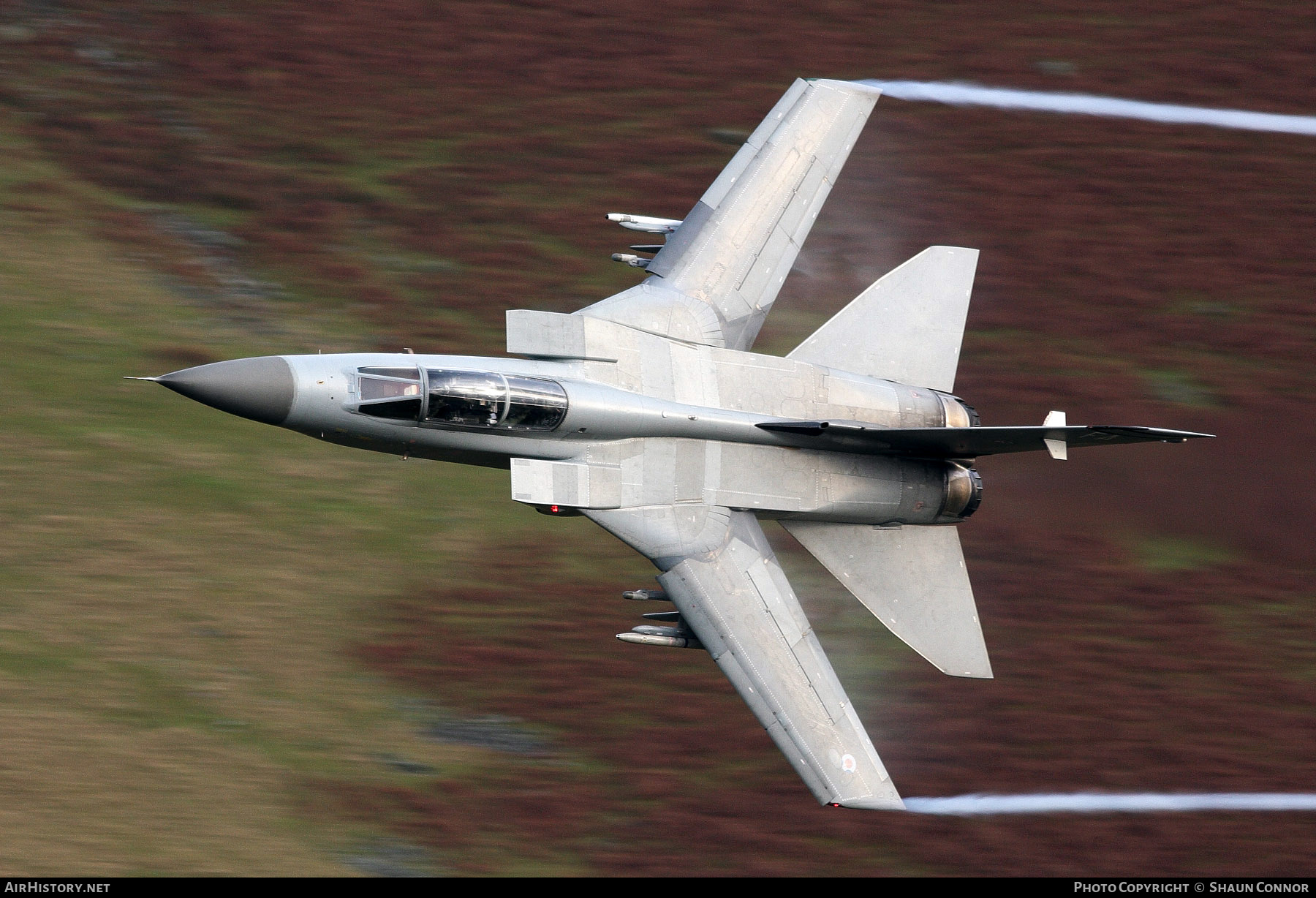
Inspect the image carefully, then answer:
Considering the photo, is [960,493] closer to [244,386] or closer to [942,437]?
[942,437]

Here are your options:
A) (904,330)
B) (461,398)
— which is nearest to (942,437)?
(904,330)

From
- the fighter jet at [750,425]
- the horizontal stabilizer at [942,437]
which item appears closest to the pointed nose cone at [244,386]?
the fighter jet at [750,425]

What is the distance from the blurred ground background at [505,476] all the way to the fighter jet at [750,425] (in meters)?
3.39

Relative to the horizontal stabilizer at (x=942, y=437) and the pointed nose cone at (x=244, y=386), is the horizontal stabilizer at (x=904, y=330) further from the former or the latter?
the pointed nose cone at (x=244, y=386)

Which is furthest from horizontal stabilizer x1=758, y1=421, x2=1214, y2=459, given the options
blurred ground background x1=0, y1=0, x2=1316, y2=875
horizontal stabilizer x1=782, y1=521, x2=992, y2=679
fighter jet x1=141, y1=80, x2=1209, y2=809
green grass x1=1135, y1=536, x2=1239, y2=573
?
green grass x1=1135, y1=536, x2=1239, y2=573

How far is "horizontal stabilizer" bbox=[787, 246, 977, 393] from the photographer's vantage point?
20.4m

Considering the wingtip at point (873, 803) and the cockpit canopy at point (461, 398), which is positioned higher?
the cockpit canopy at point (461, 398)

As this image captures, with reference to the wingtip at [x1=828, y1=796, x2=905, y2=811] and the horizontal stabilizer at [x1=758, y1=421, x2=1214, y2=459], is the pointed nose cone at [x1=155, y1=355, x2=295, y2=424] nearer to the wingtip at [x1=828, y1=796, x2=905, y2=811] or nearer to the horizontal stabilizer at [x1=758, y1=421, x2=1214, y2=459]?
the horizontal stabilizer at [x1=758, y1=421, x2=1214, y2=459]

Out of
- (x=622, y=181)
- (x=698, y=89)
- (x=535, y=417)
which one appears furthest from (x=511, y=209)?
(x=535, y=417)

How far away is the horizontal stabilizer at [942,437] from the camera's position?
18375 millimetres

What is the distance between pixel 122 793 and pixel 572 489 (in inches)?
305

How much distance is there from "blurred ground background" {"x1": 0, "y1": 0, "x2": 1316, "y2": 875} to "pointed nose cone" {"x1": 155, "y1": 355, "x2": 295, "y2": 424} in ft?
19.0

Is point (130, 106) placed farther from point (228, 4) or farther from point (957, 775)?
point (957, 775)

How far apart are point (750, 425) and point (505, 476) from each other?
21.9ft
